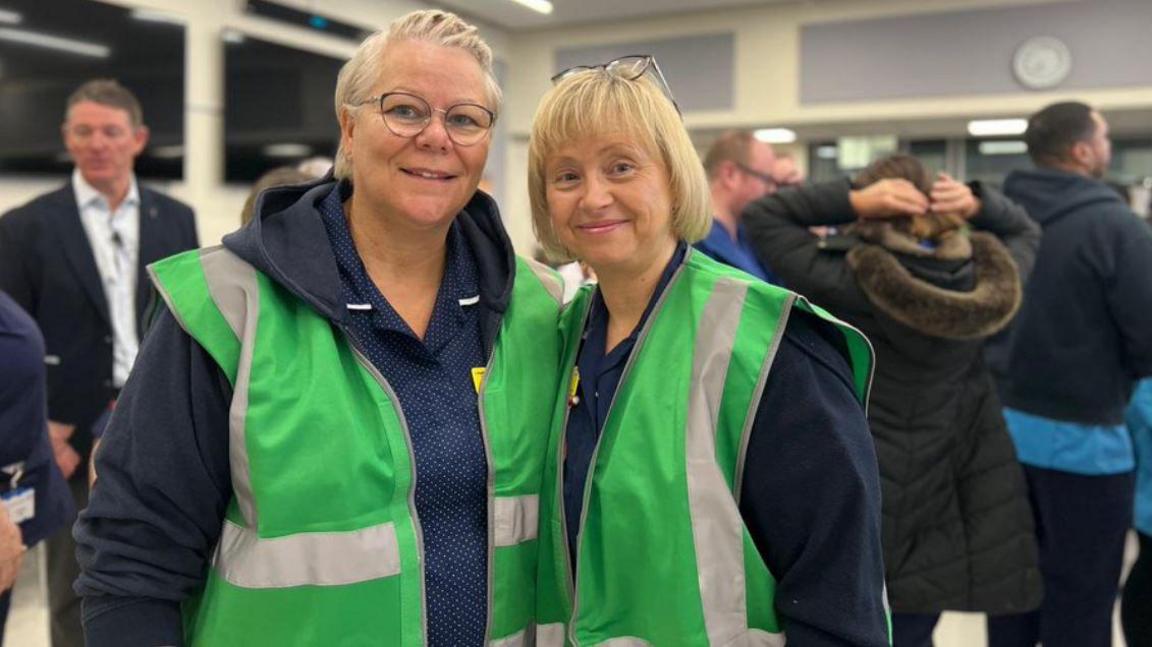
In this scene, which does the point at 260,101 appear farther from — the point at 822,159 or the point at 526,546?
the point at 526,546

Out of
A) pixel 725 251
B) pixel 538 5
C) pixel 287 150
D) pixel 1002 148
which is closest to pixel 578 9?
pixel 538 5

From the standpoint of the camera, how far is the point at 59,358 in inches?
112

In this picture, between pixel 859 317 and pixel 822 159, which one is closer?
pixel 859 317

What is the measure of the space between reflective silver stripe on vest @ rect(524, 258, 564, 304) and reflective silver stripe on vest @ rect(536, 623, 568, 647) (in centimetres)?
51

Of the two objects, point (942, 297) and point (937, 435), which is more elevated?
point (942, 297)

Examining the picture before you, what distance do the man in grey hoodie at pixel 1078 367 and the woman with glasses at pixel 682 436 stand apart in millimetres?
1652

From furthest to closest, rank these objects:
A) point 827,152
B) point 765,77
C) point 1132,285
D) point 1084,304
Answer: point 827,152
point 765,77
point 1084,304
point 1132,285

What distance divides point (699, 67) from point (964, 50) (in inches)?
79.3

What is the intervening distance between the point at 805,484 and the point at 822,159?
23.1ft

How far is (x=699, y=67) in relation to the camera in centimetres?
754

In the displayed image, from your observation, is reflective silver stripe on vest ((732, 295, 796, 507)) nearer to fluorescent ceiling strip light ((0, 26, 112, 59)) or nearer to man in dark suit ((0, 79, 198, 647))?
man in dark suit ((0, 79, 198, 647))

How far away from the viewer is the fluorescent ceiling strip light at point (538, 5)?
23.4 ft

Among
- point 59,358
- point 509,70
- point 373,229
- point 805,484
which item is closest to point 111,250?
point 59,358

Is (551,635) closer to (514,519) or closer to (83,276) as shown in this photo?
(514,519)
